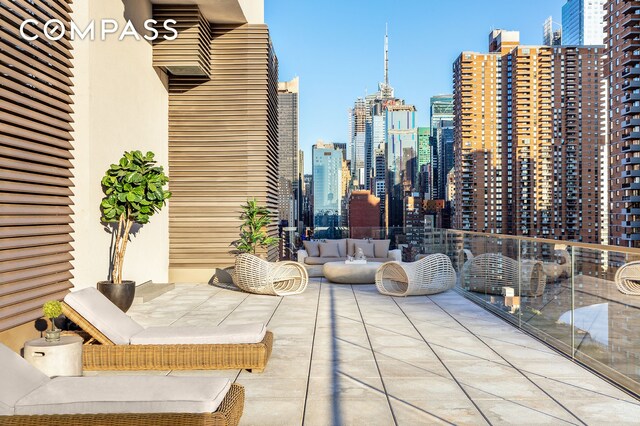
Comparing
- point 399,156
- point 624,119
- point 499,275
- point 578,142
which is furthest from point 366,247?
point 399,156

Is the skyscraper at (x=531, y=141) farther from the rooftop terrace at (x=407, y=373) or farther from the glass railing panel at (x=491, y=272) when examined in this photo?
the rooftop terrace at (x=407, y=373)

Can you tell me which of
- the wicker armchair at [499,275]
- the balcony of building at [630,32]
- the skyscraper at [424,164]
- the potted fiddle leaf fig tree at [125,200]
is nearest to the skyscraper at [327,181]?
the skyscraper at [424,164]

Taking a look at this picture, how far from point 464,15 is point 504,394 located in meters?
31.6

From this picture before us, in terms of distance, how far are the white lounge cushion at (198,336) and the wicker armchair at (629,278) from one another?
2.69 m

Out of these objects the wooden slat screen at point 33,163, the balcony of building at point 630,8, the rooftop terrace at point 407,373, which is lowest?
the rooftop terrace at point 407,373

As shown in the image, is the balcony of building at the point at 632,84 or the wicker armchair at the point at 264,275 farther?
the balcony of building at the point at 632,84

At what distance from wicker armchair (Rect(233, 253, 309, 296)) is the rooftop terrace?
118 centimetres

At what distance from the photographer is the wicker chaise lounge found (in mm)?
4172

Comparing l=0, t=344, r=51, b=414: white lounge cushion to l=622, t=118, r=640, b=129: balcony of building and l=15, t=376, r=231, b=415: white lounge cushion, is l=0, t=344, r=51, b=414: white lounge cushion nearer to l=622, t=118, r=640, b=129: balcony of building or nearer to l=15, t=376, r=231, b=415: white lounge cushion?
l=15, t=376, r=231, b=415: white lounge cushion

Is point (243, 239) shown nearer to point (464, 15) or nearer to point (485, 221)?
point (464, 15)

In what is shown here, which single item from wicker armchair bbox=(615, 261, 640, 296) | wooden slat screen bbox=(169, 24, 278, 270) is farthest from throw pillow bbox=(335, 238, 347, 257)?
wicker armchair bbox=(615, 261, 640, 296)

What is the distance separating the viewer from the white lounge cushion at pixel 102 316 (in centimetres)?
430

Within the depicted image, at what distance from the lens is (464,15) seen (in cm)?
3197

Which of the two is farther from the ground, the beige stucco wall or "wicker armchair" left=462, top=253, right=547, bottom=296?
the beige stucco wall
